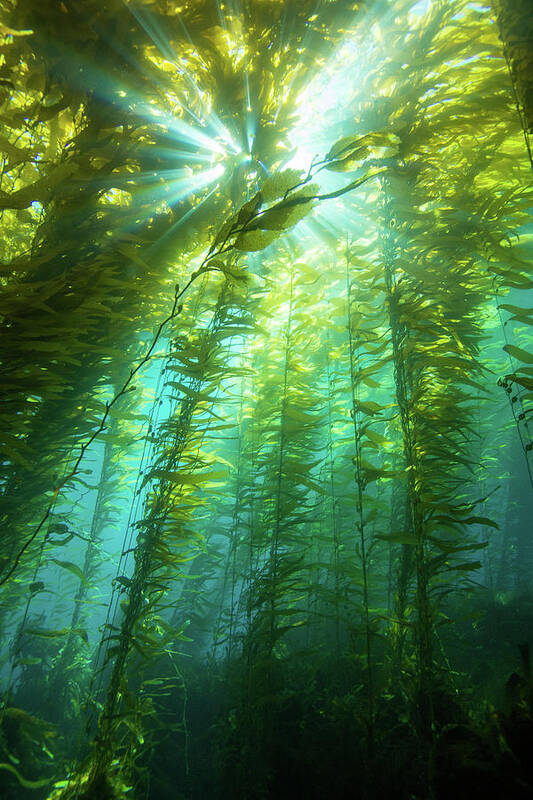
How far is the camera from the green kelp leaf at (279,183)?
3.06 ft

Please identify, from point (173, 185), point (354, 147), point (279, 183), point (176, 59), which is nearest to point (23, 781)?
point (279, 183)

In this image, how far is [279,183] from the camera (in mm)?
938

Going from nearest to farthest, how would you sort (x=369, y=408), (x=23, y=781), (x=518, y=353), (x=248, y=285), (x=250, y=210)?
(x=250, y=210) → (x=518, y=353) → (x=23, y=781) → (x=248, y=285) → (x=369, y=408)

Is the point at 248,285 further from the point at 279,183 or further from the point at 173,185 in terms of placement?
the point at 279,183

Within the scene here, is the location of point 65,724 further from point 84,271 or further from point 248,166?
point 248,166

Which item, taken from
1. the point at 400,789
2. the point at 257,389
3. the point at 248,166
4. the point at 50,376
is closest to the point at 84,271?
the point at 50,376

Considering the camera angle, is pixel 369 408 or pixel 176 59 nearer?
pixel 176 59

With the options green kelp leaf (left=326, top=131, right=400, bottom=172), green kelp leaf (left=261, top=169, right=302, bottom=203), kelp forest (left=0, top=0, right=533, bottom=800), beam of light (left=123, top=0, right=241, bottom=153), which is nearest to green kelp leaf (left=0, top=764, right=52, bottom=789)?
kelp forest (left=0, top=0, right=533, bottom=800)

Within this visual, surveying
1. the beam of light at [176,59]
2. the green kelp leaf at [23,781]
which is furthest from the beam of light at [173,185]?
the green kelp leaf at [23,781]

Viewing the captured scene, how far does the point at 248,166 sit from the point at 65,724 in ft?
22.3

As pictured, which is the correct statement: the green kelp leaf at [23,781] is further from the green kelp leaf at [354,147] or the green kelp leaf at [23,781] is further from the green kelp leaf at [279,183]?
the green kelp leaf at [354,147]

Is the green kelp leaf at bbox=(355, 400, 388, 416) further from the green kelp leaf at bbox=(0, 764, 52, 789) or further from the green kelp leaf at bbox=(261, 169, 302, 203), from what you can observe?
the green kelp leaf at bbox=(0, 764, 52, 789)

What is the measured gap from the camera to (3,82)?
1.27 meters

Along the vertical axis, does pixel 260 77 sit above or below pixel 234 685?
above
